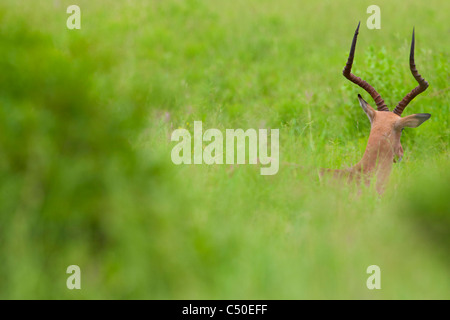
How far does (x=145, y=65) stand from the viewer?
1088 centimetres

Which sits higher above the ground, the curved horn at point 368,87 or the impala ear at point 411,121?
the curved horn at point 368,87

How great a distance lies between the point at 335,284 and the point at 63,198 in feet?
4.73

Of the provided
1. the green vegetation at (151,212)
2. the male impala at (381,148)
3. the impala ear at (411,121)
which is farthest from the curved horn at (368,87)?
the green vegetation at (151,212)

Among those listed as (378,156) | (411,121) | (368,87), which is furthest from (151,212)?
(368,87)

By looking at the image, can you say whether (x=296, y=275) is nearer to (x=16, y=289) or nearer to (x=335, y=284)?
(x=335, y=284)

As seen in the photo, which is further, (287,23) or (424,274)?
(287,23)

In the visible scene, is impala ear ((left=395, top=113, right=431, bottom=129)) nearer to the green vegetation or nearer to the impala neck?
the impala neck

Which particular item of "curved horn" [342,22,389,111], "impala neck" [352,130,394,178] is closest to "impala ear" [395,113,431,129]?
"impala neck" [352,130,394,178]

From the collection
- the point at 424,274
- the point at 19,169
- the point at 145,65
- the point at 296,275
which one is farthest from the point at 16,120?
the point at 145,65

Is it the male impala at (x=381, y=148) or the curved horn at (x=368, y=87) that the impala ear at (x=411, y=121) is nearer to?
the male impala at (x=381, y=148)

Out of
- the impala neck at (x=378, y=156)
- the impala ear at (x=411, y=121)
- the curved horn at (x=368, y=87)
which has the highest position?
the curved horn at (x=368, y=87)

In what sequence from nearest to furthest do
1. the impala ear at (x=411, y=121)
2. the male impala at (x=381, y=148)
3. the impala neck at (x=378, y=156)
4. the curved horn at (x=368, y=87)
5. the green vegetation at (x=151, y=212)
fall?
the green vegetation at (x=151, y=212) < the male impala at (x=381, y=148) < the impala neck at (x=378, y=156) < the impala ear at (x=411, y=121) < the curved horn at (x=368, y=87)

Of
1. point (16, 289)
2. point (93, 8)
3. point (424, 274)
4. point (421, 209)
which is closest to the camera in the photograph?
point (16, 289)

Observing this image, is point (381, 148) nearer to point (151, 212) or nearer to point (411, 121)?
point (411, 121)
